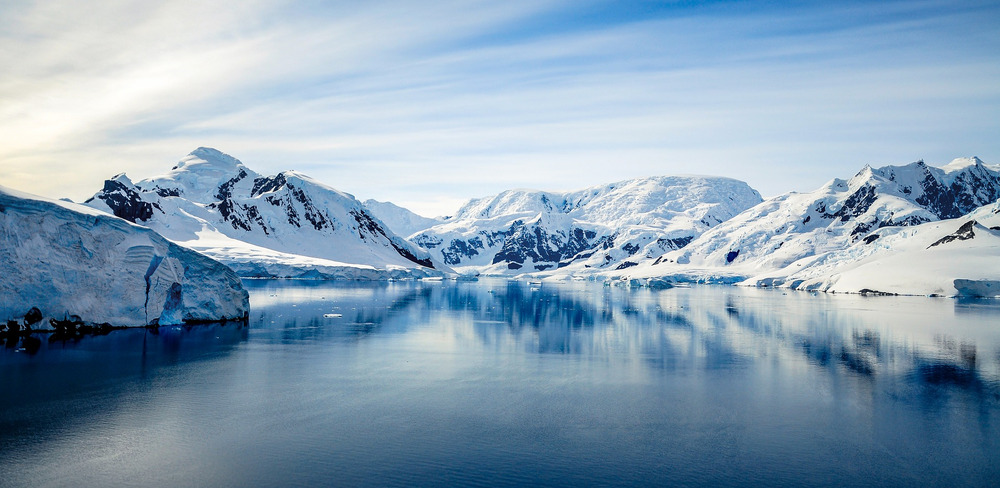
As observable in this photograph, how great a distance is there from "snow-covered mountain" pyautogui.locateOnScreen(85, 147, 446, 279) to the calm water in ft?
301

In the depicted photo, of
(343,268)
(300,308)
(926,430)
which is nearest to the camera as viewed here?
(926,430)

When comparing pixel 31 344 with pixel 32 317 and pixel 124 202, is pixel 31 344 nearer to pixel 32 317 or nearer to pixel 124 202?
pixel 32 317

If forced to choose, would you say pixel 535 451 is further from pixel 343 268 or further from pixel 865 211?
pixel 865 211

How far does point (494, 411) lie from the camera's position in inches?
782

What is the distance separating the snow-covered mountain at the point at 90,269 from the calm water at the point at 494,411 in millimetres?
2325

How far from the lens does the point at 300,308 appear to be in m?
56.4

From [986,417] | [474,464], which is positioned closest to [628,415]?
[474,464]

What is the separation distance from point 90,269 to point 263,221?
424 feet

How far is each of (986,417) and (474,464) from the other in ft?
52.8

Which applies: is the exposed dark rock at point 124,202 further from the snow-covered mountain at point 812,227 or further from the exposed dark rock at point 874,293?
the snow-covered mountain at point 812,227

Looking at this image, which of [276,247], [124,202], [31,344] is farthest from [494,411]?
[276,247]

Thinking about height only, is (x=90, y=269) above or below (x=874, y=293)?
above

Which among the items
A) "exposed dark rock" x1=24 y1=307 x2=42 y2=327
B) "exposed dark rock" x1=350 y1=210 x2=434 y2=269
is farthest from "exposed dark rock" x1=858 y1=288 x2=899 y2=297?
"exposed dark rock" x1=350 y1=210 x2=434 y2=269

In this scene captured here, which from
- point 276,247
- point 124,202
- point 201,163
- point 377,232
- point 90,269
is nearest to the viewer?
point 90,269
